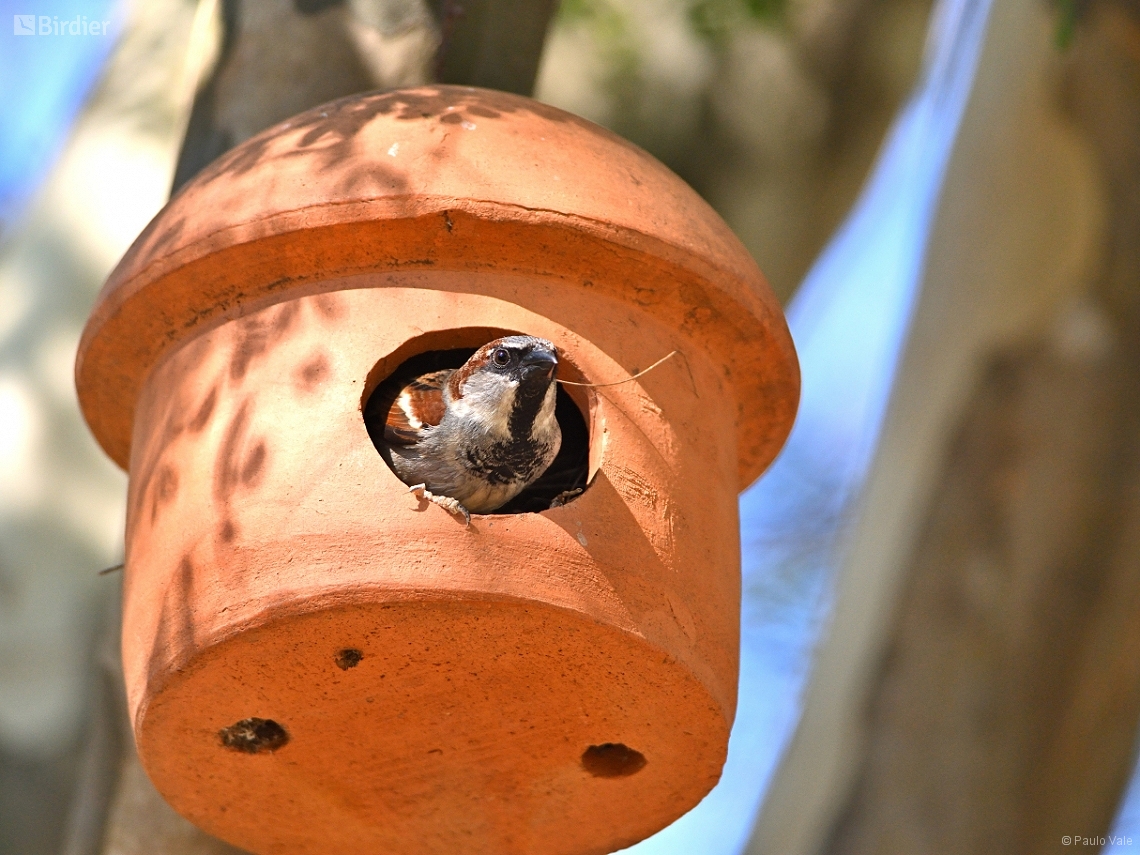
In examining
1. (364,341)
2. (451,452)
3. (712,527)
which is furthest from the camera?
(451,452)

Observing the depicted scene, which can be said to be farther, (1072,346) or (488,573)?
(1072,346)

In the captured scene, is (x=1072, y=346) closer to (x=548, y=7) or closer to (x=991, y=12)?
(x=991, y=12)

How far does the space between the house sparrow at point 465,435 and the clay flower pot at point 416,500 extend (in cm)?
21

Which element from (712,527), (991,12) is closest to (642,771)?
(712,527)

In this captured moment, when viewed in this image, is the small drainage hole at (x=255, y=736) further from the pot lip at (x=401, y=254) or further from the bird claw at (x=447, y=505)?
the pot lip at (x=401, y=254)

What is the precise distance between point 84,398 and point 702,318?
153cm

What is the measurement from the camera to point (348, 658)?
2543 millimetres

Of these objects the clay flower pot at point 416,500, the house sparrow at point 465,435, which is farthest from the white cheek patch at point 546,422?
the clay flower pot at point 416,500

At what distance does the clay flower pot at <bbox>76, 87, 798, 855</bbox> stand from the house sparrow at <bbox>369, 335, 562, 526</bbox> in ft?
0.68

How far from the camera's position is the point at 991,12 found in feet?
18.0

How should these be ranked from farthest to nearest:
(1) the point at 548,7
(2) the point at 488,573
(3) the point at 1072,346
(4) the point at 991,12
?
(4) the point at 991,12, (3) the point at 1072,346, (1) the point at 548,7, (2) the point at 488,573

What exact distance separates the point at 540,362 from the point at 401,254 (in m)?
0.37

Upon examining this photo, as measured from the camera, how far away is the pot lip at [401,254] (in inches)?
105

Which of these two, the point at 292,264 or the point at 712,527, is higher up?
the point at 292,264
